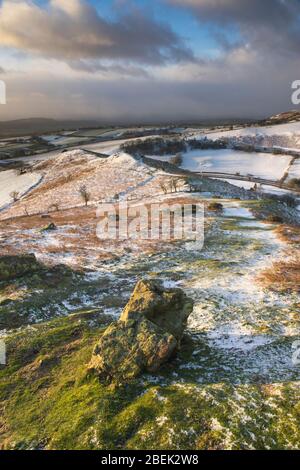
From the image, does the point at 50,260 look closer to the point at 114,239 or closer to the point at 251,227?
the point at 114,239

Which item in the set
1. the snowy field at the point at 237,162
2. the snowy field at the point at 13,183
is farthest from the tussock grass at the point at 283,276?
the snowy field at the point at 237,162

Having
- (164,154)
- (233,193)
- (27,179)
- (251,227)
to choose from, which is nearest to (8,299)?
(251,227)

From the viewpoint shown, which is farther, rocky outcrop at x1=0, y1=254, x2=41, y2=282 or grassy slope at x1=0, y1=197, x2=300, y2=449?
rocky outcrop at x1=0, y1=254, x2=41, y2=282

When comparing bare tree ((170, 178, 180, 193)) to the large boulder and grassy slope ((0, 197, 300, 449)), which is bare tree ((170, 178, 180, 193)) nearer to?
the large boulder

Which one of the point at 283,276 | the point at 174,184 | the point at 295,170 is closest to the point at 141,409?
the point at 283,276

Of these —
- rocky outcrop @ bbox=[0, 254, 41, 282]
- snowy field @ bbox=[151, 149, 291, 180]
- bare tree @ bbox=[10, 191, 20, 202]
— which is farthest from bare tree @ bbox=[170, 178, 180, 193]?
snowy field @ bbox=[151, 149, 291, 180]

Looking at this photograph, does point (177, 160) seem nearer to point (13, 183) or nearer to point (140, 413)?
point (13, 183)
